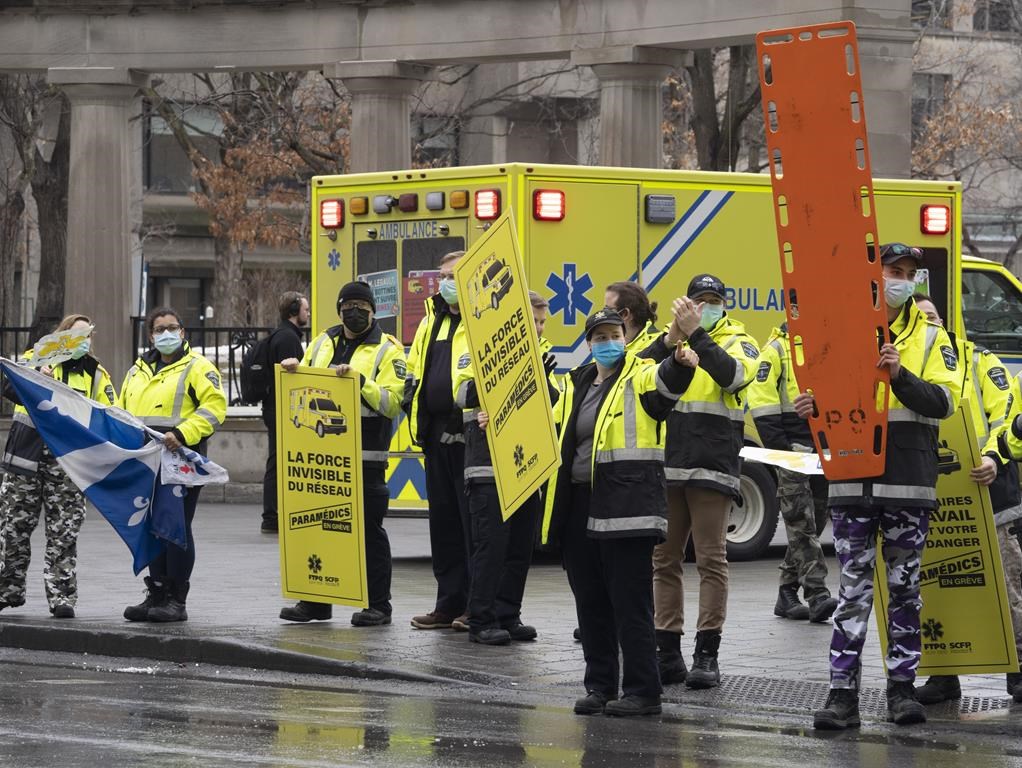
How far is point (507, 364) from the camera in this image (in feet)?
32.7

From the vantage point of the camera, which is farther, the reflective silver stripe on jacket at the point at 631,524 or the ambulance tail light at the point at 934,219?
the ambulance tail light at the point at 934,219

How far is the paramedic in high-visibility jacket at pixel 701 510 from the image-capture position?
9.97 metres

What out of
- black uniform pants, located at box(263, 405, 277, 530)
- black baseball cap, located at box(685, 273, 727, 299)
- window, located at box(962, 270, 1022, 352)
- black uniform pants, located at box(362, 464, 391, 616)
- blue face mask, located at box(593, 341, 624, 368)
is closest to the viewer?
blue face mask, located at box(593, 341, 624, 368)

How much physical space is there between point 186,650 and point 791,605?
360 cm

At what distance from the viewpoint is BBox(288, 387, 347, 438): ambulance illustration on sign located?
11789mm

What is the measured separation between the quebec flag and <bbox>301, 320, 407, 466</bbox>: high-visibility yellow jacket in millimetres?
1176

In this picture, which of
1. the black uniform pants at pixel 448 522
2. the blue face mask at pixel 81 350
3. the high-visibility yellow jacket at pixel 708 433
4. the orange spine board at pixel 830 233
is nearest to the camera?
the orange spine board at pixel 830 233

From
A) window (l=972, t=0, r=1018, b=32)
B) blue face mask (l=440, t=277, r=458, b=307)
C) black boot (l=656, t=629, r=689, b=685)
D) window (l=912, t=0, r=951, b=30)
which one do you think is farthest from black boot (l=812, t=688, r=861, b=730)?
window (l=972, t=0, r=1018, b=32)

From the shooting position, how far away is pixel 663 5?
65.1 feet

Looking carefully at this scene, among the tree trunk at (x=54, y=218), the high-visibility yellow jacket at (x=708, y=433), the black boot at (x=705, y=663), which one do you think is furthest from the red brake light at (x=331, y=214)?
the tree trunk at (x=54, y=218)

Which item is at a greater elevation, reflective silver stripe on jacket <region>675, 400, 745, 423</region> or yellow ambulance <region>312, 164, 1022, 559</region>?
yellow ambulance <region>312, 164, 1022, 559</region>

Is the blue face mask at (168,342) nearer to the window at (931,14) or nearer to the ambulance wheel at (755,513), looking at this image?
the ambulance wheel at (755,513)

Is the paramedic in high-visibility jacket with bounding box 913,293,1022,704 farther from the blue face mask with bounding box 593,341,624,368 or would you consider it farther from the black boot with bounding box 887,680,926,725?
the blue face mask with bounding box 593,341,624,368

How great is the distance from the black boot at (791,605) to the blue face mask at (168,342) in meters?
3.85
